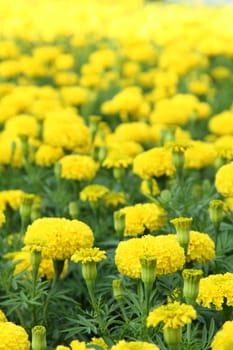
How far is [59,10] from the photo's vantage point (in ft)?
34.0

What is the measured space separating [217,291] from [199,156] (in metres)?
1.62

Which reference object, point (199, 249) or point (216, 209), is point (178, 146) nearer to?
point (216, 209)

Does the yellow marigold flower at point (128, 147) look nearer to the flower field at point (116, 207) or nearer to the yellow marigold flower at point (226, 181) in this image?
the flower field at point (116, 207)

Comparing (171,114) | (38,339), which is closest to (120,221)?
(38,339)

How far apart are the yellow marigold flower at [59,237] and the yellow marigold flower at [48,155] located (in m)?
1.31

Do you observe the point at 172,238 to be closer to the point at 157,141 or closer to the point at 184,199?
the point at 184,199

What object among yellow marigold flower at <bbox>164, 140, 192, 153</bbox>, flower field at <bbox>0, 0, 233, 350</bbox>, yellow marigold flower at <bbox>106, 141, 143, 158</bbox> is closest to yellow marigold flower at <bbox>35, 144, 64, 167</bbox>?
flower field at <bbox>0, 0, 233, 350</bbox>

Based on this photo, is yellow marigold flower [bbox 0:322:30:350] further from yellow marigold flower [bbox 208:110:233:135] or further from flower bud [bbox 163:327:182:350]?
yellow marigold flower [bbox 208:110:233:135]

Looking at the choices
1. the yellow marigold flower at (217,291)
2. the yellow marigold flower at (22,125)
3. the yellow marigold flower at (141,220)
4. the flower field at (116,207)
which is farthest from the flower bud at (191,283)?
the yellow marigold flower at (22,125)

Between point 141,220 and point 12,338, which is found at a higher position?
point 141,220

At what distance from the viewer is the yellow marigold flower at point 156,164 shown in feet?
10.4

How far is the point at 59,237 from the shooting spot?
2477mm

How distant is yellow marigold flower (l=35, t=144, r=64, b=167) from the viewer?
3832mm

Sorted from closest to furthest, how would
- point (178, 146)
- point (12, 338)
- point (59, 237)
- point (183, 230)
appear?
point (12, 338), point (183, 230), point (59, 237), point (178, 146)
